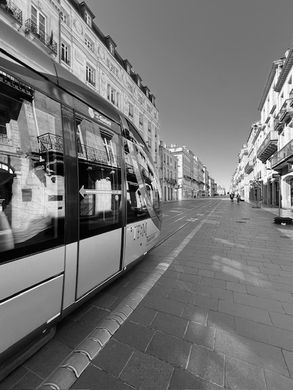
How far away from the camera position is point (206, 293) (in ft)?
10.6

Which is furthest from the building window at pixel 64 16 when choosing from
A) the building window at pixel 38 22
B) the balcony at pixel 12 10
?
the balcony at pixel 12 10

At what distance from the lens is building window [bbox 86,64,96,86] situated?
1825cm

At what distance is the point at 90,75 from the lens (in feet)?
61.5

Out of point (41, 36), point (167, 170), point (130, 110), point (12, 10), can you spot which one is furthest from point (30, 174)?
point (167, 170)

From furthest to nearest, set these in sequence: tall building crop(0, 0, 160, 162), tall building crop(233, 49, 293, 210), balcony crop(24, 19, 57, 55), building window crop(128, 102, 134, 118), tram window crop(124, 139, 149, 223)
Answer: building window crop(128, 102, 134, 118)
tall building crop(233, 49, 293, 210)
tall building crop(0, 0, 160, 162)
balcony crop(24, 19, 57, 55)
tram window crop(124, 139, 149, 223)

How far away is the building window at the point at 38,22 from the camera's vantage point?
12803 mm

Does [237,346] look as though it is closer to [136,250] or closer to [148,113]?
[136,250]

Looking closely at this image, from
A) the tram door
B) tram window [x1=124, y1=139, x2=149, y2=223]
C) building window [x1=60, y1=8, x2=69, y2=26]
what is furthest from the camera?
building window [x1=60, y1=8, x2=69, y2=26]

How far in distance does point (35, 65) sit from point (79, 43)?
64.7 feet

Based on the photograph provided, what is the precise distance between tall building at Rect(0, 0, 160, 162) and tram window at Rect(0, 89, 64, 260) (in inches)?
331

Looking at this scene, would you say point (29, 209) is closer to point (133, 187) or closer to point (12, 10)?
point (133, 187)

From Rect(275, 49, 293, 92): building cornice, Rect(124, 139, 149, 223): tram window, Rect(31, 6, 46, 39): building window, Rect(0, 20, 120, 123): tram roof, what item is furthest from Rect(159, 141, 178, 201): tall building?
Rect(0, 20, 120, 123): tram roof

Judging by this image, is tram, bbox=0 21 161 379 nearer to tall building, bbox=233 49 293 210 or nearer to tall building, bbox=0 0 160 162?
tall building, bbox=0 0 160 162

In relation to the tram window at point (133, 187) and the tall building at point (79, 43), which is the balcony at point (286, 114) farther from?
the tram window at point (133, 187)
